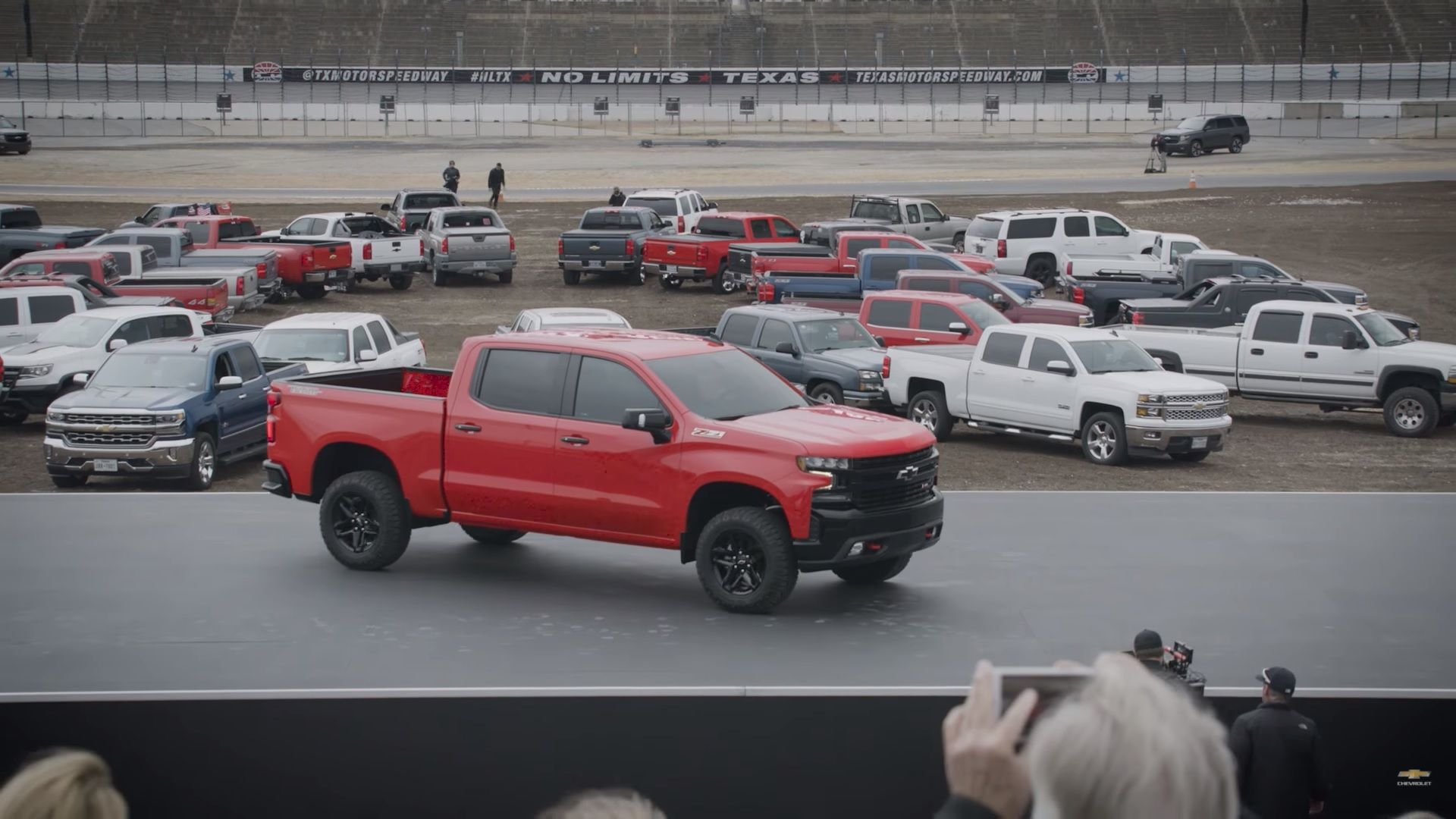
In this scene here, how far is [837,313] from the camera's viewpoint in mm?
22891

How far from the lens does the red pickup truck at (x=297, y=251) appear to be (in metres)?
33.2

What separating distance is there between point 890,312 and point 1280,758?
708 inches

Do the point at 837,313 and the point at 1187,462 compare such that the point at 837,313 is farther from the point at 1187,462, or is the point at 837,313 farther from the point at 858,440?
the point at 858,440

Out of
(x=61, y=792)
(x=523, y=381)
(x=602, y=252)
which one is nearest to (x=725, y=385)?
(x=523, y=381)

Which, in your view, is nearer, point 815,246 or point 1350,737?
point 1350,737

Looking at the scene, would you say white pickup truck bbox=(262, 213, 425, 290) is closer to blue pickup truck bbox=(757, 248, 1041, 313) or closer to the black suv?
blue pickup truck bbox=(757, 248, 1041, 313)

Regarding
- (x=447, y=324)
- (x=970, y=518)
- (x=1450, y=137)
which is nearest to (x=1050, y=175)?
(x=1450, y=137)

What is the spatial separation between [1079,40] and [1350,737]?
92.9 m

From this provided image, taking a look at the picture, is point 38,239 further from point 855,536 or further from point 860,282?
point 855,536

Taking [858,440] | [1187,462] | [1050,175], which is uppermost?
[1050,175]

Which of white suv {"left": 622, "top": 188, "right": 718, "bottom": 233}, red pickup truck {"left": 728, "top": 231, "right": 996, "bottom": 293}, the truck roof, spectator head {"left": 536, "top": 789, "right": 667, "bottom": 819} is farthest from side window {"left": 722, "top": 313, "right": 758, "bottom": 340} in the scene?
spectator head {"left": 536, "top": 789, "right": 667, "bottom": 819}

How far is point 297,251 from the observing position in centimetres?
3328

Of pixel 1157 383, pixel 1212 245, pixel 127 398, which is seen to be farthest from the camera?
pixel 1212 245

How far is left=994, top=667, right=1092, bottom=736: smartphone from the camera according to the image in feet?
10.7
